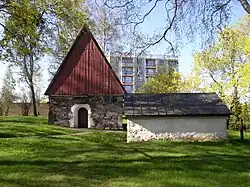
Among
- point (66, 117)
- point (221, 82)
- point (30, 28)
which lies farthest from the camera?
point (221, 82)

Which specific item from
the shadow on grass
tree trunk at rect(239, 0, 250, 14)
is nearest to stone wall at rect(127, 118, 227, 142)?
the shadow on grass

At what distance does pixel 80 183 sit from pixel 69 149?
618 centimetres

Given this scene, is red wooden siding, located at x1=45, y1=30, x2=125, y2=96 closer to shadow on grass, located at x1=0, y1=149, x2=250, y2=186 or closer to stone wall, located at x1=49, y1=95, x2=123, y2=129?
stone wall, located at x1=49, y1=95, x2=123, y2=129

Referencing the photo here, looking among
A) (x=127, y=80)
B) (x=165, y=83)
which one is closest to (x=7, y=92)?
(x=165, y=83)

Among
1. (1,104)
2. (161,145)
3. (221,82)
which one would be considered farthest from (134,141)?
(1,104)

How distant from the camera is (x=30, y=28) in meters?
14.9

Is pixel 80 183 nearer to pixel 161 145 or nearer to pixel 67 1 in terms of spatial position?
pixel 161 145

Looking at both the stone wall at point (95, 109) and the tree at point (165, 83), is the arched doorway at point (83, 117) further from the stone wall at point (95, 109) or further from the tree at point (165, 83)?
the tree at point (165, 83)

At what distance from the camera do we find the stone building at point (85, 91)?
83.6 feet

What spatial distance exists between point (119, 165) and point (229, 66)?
22358mm

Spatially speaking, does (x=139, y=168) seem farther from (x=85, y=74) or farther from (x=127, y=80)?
(x=127, y=80)

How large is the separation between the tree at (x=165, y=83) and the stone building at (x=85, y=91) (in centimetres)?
1602

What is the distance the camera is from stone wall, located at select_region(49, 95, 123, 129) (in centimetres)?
2536

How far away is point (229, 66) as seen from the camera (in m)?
29.9
